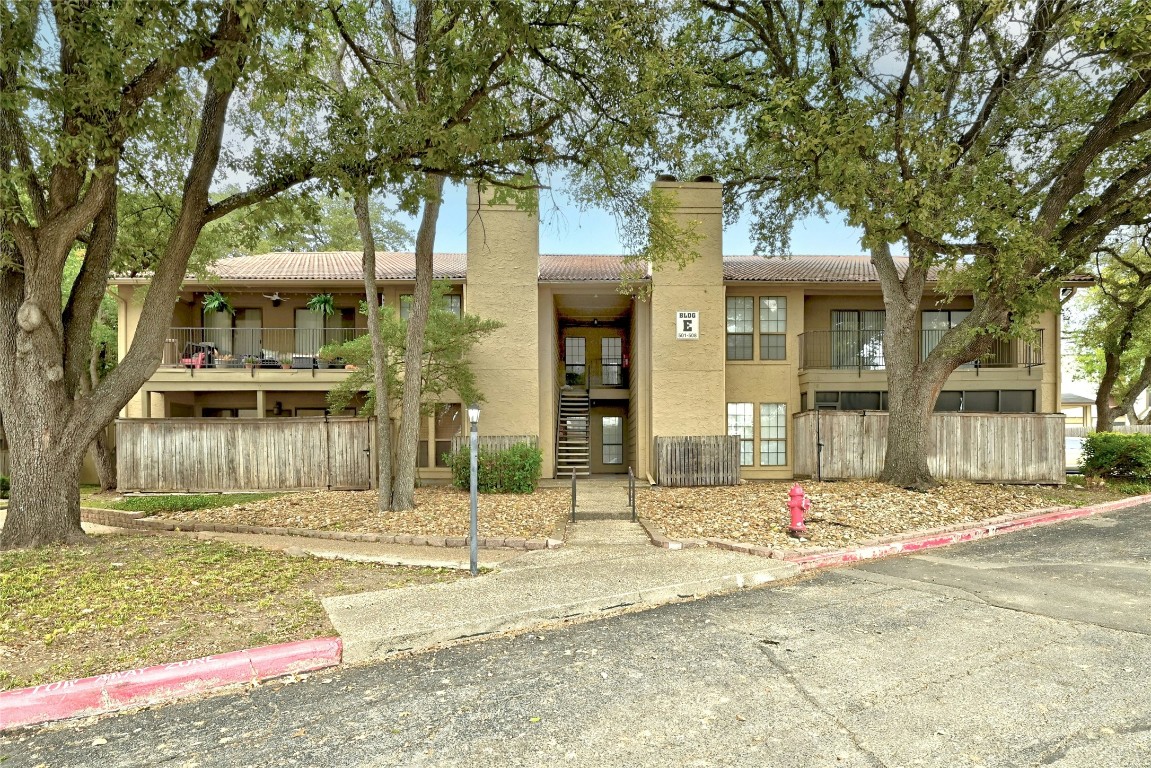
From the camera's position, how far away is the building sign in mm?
15469

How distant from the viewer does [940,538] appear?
361 inches

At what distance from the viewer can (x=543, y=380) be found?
54.6 ft

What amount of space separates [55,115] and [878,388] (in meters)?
17.9

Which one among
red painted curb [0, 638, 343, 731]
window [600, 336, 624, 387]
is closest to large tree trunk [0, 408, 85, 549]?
red painted curb [0, 638, 343, 731]

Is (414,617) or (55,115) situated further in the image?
(55,115)

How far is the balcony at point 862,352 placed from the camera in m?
17.1

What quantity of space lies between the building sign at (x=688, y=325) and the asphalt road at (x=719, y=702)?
10.2 metres

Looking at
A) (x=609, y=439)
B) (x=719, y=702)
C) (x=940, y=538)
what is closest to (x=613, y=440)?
(x=609, y=439)

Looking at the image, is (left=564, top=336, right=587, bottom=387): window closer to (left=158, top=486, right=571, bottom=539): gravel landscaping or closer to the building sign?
the building sign

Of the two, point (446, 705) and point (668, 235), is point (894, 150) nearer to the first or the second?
point (668, 235)

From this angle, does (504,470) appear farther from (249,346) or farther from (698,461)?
(249,346)

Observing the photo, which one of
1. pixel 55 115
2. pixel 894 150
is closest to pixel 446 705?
pixel 55 115

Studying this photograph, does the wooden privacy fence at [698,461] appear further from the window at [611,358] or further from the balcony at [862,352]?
the window at [611,358]

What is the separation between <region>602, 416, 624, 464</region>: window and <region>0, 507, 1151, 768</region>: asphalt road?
14.1 metres
